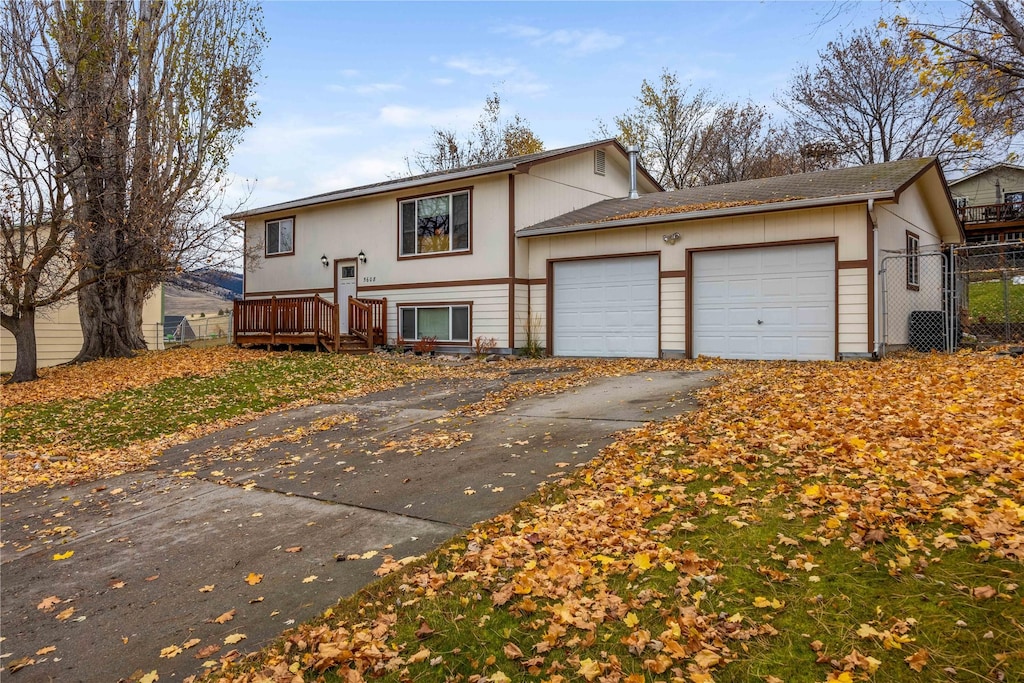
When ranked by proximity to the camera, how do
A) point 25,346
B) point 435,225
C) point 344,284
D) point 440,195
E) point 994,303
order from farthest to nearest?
point 994,303 < point 344,284 < point 435,225 < point 440,195 < point 25,346

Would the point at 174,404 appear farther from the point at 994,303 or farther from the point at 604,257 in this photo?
the point at 994,303

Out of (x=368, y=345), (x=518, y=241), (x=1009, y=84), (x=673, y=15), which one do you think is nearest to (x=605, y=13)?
(x=673, y=15)

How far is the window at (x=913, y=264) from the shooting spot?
13531 millimetres

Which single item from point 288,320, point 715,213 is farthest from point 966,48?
point 288,320

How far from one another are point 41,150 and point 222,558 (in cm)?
1200

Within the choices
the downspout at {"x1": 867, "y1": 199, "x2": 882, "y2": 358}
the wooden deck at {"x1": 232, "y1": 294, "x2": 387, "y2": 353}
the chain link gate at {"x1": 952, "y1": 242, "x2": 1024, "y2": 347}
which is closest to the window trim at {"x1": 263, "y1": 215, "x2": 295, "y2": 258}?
the wooden deck at {"x1": 232, "y1": 294, "x2": 387, "y2": 353}

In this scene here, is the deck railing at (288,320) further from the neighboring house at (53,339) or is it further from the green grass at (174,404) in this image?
the neighboring house at (53,339)

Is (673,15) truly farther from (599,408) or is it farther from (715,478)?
(715,478)

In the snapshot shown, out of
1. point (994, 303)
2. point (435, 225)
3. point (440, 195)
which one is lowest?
point (994, 303)

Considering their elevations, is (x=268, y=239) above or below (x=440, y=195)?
below

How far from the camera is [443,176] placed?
1595 centimetres

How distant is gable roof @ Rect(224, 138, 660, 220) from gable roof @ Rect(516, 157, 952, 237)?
154cm

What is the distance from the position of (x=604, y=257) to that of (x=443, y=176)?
15.7 ft

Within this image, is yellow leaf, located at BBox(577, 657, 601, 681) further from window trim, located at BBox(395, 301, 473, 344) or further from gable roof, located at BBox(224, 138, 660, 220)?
window trim, located at BBox(395, 301, 473, 344)
